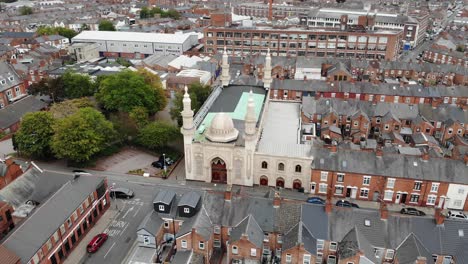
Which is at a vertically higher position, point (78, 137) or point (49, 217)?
point (78, 137)

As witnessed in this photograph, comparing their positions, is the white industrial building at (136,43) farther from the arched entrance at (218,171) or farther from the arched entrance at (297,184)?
the arched entrance at (297,184)

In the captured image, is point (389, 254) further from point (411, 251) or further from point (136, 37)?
point (136, 37)

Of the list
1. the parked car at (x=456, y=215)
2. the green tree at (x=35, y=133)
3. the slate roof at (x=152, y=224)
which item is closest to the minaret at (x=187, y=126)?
the slate roof at (x=152, y=224)

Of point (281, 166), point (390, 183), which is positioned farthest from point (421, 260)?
point (281, 166)

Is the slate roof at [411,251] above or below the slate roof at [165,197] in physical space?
below

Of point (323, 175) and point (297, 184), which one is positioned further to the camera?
point (297, 184)

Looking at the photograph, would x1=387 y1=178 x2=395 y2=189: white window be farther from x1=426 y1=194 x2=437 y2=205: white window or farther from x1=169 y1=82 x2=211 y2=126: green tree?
x1=169 y1=82 x2=211 y2=126: green tree
